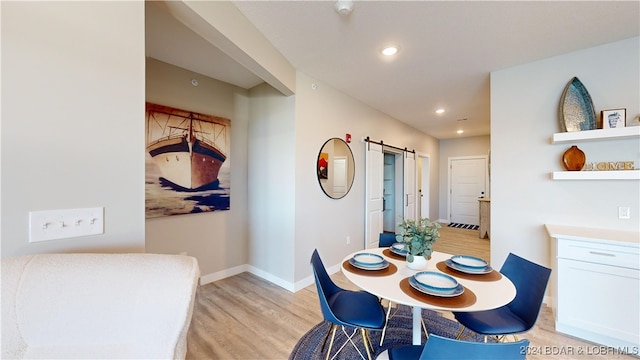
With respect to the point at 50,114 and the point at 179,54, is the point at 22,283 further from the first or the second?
the point at 179,54

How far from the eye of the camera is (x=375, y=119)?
4258mm

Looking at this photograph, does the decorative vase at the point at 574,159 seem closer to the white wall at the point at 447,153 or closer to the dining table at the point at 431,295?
the dining table at the point at 431,295

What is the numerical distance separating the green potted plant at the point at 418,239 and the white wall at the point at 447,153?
635cm

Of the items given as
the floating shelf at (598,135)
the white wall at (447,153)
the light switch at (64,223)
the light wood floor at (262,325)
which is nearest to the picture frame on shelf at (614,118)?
the floating shelf at (598,135)

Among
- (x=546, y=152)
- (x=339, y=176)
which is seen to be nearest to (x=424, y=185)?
(x=339, y=176)

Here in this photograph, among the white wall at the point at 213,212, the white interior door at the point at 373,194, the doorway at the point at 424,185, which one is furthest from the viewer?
the doorway at the point at 424,185

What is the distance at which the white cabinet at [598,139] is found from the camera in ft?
6.63

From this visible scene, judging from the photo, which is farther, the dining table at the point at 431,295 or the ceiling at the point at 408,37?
the ceiling at the point at 408,37

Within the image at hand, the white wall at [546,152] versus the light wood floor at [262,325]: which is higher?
the white wall at [546,152]

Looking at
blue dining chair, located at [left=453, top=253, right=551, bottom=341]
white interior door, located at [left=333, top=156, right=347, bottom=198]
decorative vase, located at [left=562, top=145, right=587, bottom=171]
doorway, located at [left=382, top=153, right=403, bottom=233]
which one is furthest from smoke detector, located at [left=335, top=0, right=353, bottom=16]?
doorway, located at [left=382, top=153, right=403, bottom=233]

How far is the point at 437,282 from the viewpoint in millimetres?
1369

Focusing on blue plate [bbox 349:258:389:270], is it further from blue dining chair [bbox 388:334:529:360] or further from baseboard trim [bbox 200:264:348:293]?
→ baseboard trim [bbox 200:264:348:293]

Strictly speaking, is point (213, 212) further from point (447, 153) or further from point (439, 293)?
point (447, 153)

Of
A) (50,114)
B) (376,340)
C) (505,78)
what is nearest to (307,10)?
(50,114)
